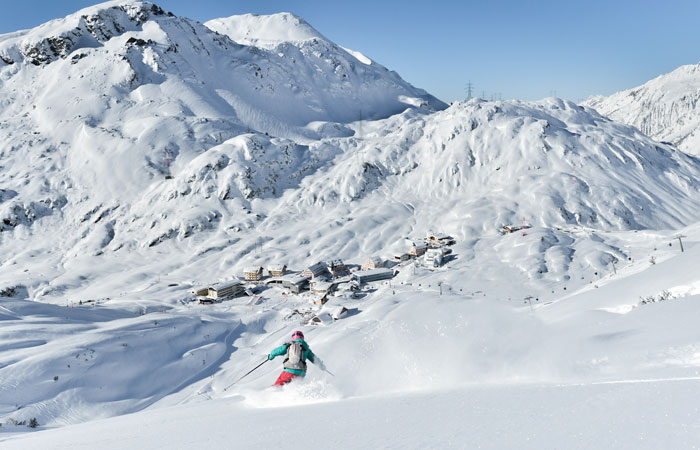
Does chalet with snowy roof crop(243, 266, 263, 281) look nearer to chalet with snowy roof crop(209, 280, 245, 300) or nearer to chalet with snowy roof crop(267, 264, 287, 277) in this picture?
chalet with snowy roof crop(267, 264, 287, 277)

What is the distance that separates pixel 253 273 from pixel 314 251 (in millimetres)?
16249

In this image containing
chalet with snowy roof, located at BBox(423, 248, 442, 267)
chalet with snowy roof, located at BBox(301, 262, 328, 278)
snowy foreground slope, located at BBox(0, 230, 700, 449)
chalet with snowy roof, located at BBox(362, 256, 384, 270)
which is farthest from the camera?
chalet with snowy roof, located at BBox(362, 256, 384, 270)

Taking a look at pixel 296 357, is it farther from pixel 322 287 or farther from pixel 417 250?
pixel 417 250

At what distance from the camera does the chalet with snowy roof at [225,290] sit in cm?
6066

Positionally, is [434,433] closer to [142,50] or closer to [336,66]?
[142,50]

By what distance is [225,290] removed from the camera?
202ft

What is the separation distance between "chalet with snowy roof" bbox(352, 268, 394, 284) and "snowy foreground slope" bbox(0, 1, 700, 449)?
2262 millimetres

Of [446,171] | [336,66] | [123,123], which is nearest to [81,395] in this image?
[446,171]

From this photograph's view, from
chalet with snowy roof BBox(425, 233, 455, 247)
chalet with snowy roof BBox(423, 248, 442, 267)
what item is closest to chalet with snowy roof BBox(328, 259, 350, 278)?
chalet with snowy roof BBox(423, 248, 442, 267)

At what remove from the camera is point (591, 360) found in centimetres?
696

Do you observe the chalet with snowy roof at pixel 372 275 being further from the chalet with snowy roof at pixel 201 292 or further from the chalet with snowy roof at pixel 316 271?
the chalet with snowy roof at pixel 201 292

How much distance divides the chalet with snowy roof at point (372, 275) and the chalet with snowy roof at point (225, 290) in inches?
795

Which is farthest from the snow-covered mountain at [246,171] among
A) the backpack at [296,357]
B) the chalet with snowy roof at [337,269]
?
the backpack at [296,357]

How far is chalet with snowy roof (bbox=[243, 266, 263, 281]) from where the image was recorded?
7138 centimetres
